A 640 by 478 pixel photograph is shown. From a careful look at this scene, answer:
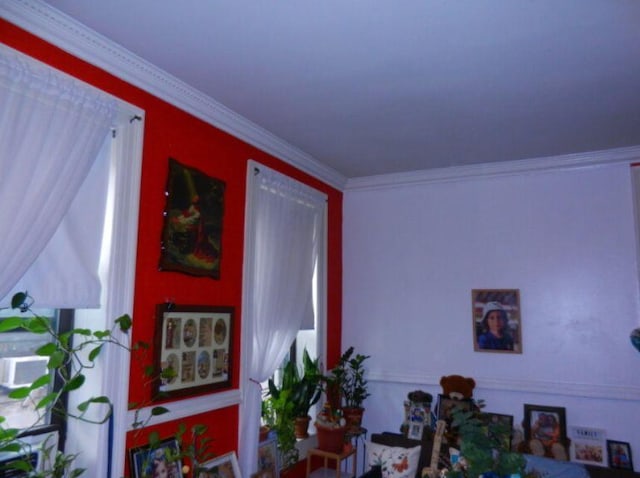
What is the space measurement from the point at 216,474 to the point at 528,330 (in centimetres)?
284

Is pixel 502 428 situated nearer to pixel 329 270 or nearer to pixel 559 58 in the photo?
pixel 559 58

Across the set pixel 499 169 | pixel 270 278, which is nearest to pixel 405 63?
pixel 270 278

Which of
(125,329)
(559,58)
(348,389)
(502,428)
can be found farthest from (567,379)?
(125,329)

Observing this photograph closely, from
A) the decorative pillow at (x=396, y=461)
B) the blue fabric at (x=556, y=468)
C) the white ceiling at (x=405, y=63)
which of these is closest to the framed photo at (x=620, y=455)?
the blue fabric at (x=556, y=468)

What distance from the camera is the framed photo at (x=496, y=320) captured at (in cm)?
A: 448

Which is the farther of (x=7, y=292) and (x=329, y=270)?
(x=329, y=270)

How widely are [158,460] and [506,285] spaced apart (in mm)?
3218

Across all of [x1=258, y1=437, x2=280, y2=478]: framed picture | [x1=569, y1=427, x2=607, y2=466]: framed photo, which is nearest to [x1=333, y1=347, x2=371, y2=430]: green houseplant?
[x1=258, y1=437, x2=280, y2=478]: framed picture

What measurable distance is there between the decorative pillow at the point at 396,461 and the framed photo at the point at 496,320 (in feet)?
4.20

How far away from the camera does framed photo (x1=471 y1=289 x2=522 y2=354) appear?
4.48 meters

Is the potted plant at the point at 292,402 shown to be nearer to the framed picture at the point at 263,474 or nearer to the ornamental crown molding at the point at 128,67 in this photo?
the framed picture at the point at 263,474

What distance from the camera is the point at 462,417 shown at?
241cm

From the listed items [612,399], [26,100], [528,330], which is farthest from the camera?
[528,330]

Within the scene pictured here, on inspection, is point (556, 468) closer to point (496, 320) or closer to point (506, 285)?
point (496, 320)
